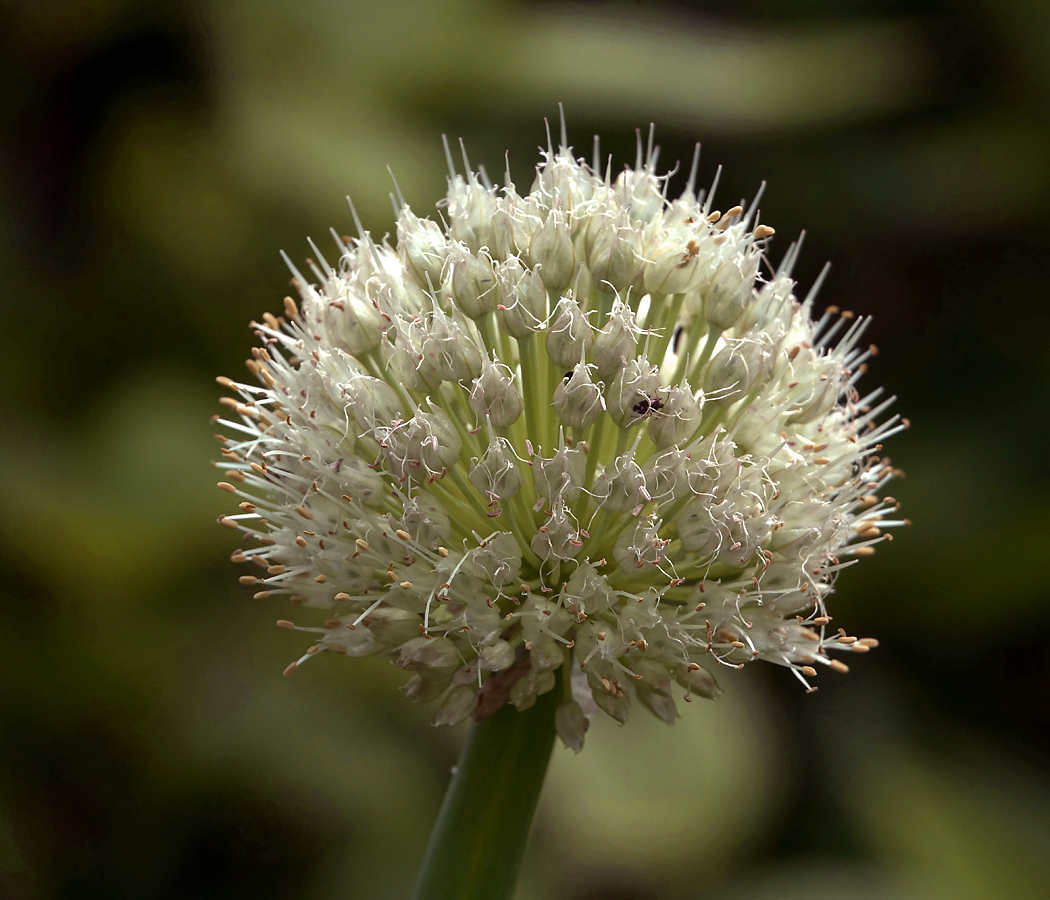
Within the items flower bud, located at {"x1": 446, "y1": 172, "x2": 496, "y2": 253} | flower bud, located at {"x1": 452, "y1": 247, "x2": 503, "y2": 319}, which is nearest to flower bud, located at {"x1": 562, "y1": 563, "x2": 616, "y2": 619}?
flower bud, located at {"x1": 452, "y1": 247, "x2": 503, "y2": 319}

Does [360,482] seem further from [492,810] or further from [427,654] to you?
[492,810]

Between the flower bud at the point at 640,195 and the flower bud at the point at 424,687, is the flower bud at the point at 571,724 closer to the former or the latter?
the flower bud at the point at 424,687

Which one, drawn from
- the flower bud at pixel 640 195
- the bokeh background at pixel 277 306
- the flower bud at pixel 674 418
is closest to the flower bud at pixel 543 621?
the flower bud at pixel 674 418

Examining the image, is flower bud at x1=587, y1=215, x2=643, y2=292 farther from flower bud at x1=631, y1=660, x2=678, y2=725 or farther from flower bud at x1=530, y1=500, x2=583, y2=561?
flower bud at x1=631, y1=660, x2=678, y2=725

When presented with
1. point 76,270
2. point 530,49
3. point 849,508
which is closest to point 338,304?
point 849,508

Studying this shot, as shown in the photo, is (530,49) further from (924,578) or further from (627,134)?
(924,578)

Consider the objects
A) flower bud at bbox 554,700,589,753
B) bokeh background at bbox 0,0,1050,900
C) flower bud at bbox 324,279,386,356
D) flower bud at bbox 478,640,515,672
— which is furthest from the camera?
bokeh background at bbox 0,0,1050,900
